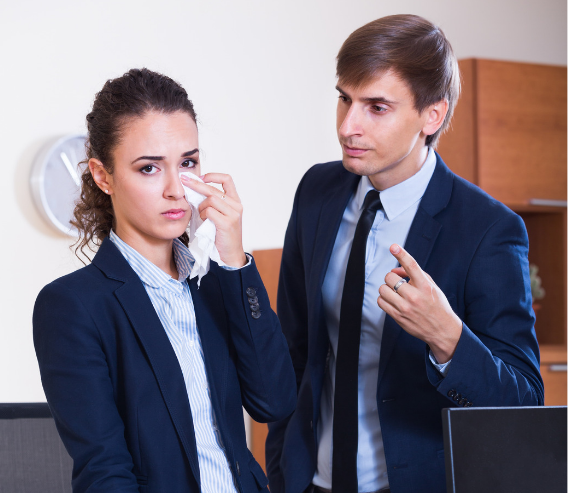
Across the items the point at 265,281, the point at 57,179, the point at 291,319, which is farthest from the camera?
the point at 265,281

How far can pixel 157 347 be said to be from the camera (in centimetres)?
122

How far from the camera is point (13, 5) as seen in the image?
2.88m

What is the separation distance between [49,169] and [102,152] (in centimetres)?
165

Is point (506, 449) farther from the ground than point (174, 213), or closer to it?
closer to it

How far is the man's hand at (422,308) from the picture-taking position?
4.06ft

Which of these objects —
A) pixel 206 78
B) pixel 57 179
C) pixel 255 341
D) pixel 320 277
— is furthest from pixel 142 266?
pixel 206 78

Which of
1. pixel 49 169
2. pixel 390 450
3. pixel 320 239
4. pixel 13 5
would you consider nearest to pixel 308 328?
pixel 320 239

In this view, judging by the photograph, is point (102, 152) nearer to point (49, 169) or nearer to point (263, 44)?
point (49, 169)

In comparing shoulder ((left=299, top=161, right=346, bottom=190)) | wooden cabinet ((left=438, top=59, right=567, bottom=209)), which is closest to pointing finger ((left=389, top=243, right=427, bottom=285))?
shoulder ((left=299, top=161, right=346, bottom=190))

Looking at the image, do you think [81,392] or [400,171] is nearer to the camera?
[81,392]

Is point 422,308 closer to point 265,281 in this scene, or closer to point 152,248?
point 152,248

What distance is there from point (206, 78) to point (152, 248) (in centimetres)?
208

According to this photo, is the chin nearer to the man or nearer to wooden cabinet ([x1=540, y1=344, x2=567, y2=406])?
the man

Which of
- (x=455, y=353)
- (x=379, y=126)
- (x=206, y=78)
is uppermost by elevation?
(x=206, y=78)
